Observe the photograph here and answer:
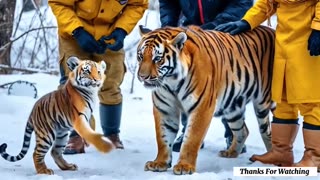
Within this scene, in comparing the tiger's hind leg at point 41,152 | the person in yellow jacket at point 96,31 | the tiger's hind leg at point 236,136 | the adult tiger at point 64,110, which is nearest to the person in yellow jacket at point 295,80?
the tiger's hind leg at point 236,136

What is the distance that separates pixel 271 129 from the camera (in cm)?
446

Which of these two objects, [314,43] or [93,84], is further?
[93,84]

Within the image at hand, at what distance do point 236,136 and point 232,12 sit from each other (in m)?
0.99

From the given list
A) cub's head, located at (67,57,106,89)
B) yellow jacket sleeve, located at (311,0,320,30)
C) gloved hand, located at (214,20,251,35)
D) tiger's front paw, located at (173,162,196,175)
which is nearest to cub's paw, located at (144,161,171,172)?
tiger's front paw, located at (173,162,196,175)

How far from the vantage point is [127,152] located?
16.4 ft

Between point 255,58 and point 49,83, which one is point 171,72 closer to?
point 255,58

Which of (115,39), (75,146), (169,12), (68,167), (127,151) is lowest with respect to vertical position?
(127,151)

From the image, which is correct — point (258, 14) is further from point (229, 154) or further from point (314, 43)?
point (229, 154)

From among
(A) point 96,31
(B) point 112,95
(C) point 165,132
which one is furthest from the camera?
(B) point 112,95

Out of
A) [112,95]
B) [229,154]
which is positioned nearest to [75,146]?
[112,95]

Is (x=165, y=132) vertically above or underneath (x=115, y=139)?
above

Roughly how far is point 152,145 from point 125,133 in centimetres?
61

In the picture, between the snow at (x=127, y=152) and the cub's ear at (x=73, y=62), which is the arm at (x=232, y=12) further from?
the cub's ear at (x=73, y=62)

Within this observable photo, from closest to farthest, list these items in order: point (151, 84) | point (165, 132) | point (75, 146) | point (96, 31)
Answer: point (151, 84) → point (165, 132) → point (96, 31) → point (75, 146)
